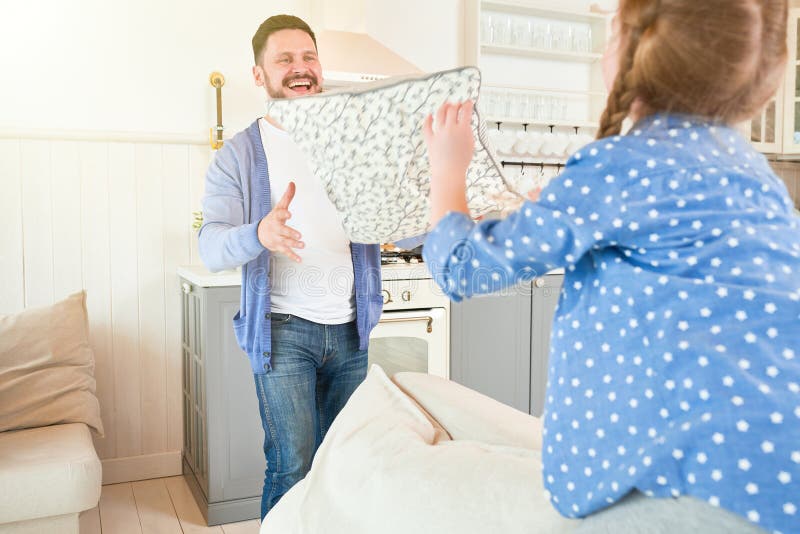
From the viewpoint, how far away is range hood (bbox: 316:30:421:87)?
314cm

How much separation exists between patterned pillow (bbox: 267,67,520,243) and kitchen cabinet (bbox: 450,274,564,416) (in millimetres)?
1664

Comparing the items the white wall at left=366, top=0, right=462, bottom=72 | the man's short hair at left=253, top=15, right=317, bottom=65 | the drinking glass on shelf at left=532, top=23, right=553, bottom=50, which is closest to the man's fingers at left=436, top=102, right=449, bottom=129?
the man's short hair at left=253, top=15, right=317, bottom=65

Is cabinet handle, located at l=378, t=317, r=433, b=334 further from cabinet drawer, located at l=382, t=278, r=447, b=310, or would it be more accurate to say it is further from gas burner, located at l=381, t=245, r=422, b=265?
gas burner, located at l=381, t=245, r=422, b=265

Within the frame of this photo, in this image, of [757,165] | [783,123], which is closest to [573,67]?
[783,123]

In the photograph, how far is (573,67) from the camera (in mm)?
4031

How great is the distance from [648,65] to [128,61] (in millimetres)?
2738

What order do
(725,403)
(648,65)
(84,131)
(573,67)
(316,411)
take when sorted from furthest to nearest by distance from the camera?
(573,67) < (84,131) < (316,411) < (648,65) < (725,403)

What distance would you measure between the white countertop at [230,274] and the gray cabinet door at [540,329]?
0.60m

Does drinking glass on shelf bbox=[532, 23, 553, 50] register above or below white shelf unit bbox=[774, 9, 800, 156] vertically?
above

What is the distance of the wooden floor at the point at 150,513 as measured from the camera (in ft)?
8.55

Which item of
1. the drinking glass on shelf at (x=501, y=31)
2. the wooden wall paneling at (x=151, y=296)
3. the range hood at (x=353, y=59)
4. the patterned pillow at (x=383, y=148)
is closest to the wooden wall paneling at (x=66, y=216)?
the wooden wall paneling at (x=151, y=296)

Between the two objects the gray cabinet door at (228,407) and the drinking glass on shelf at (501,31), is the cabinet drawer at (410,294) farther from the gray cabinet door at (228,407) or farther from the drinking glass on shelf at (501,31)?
the drinking glass on shelf at (501,31)

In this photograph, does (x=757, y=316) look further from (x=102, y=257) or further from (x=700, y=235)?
(x=102, y=257)

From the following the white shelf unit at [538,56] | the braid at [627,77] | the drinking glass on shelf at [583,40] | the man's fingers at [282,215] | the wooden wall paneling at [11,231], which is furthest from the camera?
the drinking glass on shelf at [583,40]
